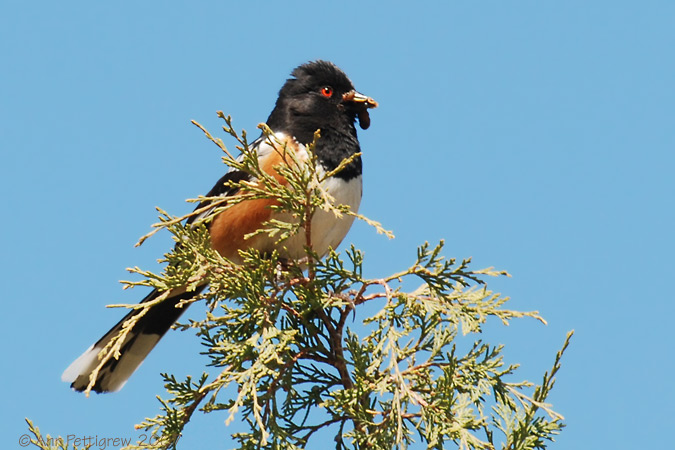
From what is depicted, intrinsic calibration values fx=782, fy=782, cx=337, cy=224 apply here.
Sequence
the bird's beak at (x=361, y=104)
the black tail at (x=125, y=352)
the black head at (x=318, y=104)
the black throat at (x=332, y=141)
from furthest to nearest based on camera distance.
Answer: the bird's beak at (x=361, y=104) → the black head at (x=318, y=104) → the black throat at (x=332, y=141) → the black tail at (x=125, y=352)

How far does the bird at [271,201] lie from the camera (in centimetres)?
336

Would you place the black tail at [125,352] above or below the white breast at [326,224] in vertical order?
below

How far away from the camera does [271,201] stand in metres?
3.26

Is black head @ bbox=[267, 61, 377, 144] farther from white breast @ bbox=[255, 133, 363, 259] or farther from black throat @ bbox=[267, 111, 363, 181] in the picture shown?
white breast @ bbox=[255, 133, 363, 259]

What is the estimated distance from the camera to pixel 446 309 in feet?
7.84

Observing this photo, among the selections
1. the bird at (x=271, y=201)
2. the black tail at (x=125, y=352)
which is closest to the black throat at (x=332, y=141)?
the bird at (x=271, y=201)

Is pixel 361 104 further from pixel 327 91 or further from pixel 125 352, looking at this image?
pixel 125 352

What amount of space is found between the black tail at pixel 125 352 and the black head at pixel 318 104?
3.29 ft

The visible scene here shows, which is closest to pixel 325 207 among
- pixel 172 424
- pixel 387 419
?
pixel 387 419

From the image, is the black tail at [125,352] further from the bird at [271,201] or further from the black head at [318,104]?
the black head at [318,104]

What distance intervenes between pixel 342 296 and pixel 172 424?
67 cm

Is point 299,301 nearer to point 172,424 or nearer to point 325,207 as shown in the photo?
point 325,207

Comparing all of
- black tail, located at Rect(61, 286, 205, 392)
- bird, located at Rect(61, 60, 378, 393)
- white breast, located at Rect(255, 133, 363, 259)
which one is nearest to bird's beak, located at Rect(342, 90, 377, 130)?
bird, located at Rect(61, 60, 378, 393)

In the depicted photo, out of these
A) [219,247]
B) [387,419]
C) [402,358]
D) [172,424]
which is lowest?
[172,424]
